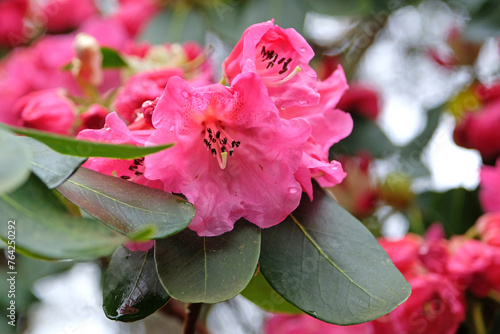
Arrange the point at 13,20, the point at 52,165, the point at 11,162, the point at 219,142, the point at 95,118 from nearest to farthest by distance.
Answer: the point at 11,162 < the point at 52,165 < the point at 219,142 < the point at 95,118 < the point at 13,20

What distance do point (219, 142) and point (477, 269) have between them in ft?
1.53

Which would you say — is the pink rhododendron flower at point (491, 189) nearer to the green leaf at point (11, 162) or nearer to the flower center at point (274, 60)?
the flower center at point (274, 60)

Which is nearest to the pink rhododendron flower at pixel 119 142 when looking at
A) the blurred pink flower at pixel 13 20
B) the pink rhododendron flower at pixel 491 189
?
the pink rhododendron flower at pixel 491 189

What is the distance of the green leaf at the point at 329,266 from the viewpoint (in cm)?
54

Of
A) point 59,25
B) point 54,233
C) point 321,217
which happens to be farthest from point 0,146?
point 59,25

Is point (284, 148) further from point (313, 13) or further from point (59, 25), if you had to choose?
point (59, 25)

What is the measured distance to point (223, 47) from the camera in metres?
1.48

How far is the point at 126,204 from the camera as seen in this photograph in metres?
0.49

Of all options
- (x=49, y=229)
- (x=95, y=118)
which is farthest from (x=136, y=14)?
(x=49, y=229)

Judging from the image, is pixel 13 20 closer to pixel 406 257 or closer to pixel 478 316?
pixel 406 257

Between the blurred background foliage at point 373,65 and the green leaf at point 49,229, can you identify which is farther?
the blurred background foliage at point 373,65

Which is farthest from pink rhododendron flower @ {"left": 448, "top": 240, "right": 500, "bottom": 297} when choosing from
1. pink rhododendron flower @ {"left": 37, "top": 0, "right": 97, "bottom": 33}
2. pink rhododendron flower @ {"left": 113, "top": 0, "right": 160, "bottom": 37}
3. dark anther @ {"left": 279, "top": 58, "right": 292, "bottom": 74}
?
pink rhododendron flower @ {"left": 37, "top": 0, "right": 97, "bottom": 33}

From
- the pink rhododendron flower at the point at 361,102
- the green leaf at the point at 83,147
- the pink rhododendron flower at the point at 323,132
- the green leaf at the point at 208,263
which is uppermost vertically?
the green leaf at the point at 83,147

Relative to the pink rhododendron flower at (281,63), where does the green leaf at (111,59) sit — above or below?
below
